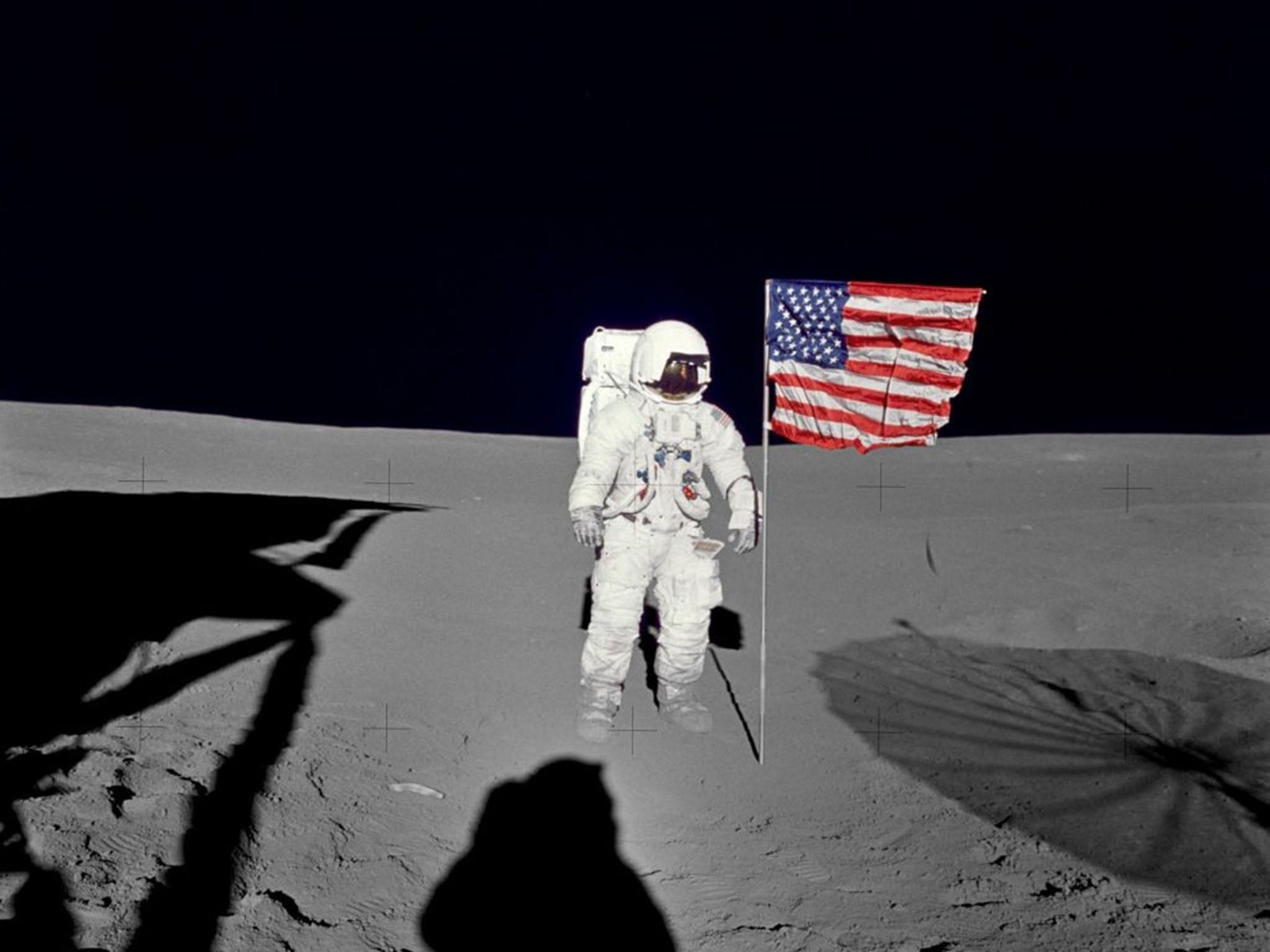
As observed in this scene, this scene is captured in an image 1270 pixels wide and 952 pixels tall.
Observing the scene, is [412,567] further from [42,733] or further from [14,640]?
[42,733]

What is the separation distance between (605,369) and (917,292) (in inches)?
55.4

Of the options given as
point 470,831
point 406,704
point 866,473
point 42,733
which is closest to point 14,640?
point 42,733

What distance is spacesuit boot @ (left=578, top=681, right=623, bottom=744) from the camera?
3.91 m

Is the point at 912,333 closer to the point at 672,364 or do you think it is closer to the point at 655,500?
the point at 672,364

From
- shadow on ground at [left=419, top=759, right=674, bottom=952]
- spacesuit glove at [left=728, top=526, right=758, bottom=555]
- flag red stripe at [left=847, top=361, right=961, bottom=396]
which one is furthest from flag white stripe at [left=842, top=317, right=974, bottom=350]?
shadow on ground at [left=419, top=759, right=674, bottom=952]

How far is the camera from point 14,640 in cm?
432

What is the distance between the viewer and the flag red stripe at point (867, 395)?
399cm

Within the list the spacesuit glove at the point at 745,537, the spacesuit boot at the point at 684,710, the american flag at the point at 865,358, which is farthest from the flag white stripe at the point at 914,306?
the spacesuit boot at the point at 684,710

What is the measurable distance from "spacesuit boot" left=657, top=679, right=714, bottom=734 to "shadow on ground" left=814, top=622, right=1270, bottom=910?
613 mm

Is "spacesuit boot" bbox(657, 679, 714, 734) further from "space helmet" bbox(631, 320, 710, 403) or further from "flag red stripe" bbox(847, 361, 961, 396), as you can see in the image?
"flag red stripe" bbox(847, 361, 961, 396)

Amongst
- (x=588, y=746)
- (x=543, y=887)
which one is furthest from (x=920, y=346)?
(x=543, y=887)

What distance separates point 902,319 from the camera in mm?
3895

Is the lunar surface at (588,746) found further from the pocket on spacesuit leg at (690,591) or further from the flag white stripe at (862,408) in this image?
the flag white stripe at (862,408)

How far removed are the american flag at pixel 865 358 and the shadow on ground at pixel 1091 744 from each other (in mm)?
1162
